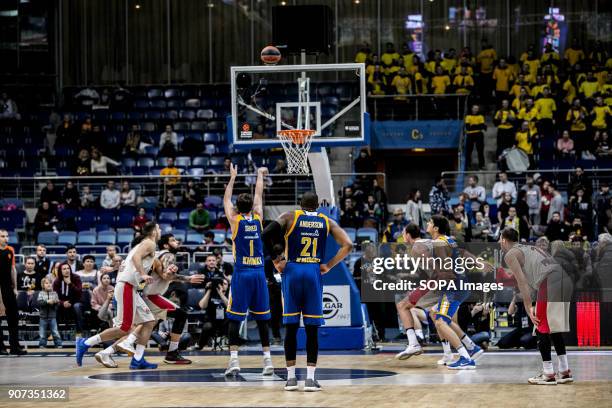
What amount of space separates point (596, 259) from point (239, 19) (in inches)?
696

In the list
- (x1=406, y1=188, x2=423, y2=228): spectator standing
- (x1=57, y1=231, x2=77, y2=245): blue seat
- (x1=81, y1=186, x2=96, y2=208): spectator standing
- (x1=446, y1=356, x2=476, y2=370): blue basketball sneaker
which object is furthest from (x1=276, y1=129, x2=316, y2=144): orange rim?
(x1=81, y1=186, x2=96, y2=208): spectator standing

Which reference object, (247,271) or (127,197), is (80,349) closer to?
(247,271)

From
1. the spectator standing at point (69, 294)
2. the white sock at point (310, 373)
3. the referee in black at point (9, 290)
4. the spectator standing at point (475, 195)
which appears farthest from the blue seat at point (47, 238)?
the white sock at point (310, 373)

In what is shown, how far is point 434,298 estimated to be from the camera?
46.6ft

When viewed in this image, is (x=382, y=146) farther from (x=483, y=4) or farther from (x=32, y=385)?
(x=32, y=385)

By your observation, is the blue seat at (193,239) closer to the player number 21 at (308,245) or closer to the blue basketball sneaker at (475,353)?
the blue basketball sneaker at (475,353)

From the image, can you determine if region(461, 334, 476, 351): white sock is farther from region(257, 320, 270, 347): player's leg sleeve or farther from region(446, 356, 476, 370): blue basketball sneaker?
region(257, 320, 270, 347): player's leg sleeve

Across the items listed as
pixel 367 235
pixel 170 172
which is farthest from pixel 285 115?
pixel 170 172

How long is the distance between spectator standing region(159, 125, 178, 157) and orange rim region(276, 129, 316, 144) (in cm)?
1162

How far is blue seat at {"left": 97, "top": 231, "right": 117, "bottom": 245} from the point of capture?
22.8 m

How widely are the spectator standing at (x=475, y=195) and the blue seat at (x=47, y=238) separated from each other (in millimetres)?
9140

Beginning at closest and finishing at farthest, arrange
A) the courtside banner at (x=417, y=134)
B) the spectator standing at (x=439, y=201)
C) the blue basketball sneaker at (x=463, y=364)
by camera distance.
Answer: the blue basketball sneaker at (x=463, y=364)
the spectator standing at (x=439, y=201)
the courtside banner at (x=417, y=134)

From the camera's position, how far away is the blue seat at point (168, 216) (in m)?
23.7

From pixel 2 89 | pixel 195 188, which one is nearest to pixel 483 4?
pixel 195 188
